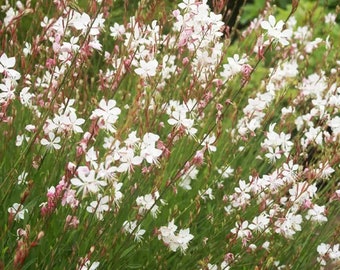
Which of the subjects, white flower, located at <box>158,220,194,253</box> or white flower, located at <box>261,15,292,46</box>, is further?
white flower, located at <box>158,220,194,253</box>

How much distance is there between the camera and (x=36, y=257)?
7.33 ft

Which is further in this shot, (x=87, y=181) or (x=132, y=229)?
(x=132, y=229)

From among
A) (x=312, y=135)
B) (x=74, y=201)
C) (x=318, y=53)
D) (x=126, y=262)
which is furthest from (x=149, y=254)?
(x=318, y=53)

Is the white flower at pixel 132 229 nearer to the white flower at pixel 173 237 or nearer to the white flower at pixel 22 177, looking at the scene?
the white flower at pixel 173 237

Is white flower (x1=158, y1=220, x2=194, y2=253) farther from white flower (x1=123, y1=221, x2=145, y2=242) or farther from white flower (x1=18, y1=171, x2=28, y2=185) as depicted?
white flower (x1=18, y1=171, x2=28, y2=185)

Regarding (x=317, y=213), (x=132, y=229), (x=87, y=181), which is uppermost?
(x=317, y=213)

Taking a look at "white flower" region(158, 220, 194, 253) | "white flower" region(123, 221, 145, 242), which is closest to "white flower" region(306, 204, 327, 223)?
"white flower" region(158, 220, 194, 253)

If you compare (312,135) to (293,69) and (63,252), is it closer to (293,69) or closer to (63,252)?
(293,69)

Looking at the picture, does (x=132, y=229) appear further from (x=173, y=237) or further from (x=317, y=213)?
(x=317, y=213)

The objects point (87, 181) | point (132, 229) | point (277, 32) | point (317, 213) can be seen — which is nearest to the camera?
point (87, 181)

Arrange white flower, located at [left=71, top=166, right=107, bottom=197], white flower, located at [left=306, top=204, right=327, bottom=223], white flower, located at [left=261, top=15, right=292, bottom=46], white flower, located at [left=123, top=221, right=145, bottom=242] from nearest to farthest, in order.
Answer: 1. white flower, located at [left=71, top=166, right=107, bottom=197]
2. white flower, located at [left=261, top=15, right=292, bottom=46]
3. white flower, located at [left=123, top=221, right=145, bottom=242]
4. white flower, located at [left=306, top=204, right=327, bottom=223]

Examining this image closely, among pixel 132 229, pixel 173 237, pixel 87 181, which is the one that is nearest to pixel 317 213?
pixel 173 237

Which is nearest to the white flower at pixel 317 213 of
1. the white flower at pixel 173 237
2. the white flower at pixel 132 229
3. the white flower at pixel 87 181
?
the white flower at pixel 173 237

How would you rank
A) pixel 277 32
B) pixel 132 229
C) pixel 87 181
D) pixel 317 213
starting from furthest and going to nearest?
pixel 317 213
pixel 132 229
pixel 277 32
pixel 87 181
